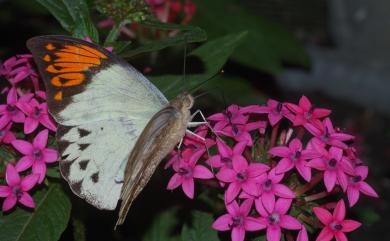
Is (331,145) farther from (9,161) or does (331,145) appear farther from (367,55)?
(367,55)

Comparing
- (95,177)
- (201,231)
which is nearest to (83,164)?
(95,177)

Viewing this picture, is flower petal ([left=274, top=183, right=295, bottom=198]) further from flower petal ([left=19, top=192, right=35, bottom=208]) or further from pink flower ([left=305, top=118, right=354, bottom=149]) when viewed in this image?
flower petal ([left=19, top=192, right=35, bottom=208])

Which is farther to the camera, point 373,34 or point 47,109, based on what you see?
point 373,34

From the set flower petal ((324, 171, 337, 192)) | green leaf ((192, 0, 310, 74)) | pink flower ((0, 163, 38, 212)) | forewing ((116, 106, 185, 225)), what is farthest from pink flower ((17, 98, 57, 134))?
green leaf ((192, 0, 310, 74))

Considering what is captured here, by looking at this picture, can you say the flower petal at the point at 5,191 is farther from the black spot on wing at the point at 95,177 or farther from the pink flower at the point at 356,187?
the pink flower at the point at 356,187

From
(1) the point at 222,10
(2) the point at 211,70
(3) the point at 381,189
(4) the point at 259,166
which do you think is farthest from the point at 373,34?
(4) the point at 259,166

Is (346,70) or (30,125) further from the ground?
(30,125)

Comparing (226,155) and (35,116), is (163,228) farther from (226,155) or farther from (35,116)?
(35,116)
